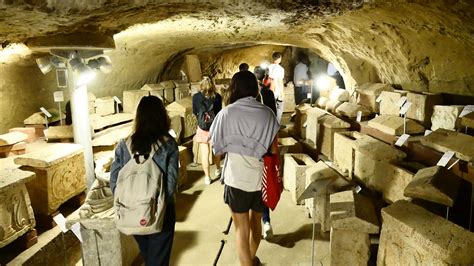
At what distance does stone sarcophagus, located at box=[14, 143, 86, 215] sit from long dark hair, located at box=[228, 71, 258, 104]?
2259 mm

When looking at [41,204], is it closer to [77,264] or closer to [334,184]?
[77,264]

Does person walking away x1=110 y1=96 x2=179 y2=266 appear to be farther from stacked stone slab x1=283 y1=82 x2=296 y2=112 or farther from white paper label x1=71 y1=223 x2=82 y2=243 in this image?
stacked stone slab x1=283 y1=82 x2=296 y2=112

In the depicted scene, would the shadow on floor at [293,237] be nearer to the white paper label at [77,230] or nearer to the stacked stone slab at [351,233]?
the stacked stone slab at [351,233]

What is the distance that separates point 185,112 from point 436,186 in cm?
522

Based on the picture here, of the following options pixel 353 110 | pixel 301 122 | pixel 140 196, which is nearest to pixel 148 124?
pixel 140 196

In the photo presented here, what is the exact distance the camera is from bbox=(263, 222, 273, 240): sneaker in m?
3.78

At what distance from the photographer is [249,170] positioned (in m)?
2.70

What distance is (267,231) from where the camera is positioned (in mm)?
3789

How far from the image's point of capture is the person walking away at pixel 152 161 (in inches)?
90.6

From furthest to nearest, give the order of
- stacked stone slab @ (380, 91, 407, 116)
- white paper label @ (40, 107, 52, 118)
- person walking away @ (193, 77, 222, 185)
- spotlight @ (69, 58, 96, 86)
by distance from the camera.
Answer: white paper label @ (40, 107, 52, 118) < person walking away @ (193, 77, 222, 185) < stacked stone slab @ (380, 91, 407, 116) < spotlight @ (69, 58, 96, 86)

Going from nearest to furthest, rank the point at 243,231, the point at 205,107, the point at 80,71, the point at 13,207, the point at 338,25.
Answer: the point at 243,231
the point at 13,207
the point at 80,71
the point at 338,25
the point at 205,107

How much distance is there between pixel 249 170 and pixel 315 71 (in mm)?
12403

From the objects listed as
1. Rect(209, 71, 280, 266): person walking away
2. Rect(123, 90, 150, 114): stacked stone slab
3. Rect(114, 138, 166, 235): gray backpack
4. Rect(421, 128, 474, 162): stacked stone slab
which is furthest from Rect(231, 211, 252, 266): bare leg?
Rect(123, 90, 150, 114): stacked stone slab

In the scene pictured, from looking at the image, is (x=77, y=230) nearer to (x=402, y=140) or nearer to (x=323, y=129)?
(x=402, y=140)
